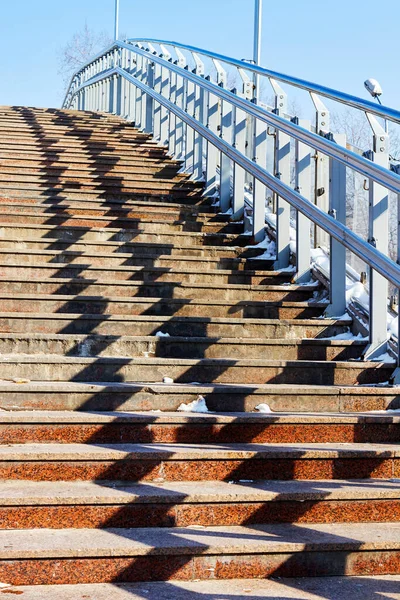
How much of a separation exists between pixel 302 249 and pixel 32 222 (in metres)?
2.18

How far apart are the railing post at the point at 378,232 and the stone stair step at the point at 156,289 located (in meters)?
1.00

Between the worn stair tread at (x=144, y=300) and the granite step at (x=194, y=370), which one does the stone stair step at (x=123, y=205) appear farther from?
the granite step at (x=194, y=370)

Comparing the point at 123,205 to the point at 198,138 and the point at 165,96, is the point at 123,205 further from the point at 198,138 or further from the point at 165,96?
the point at 165,96

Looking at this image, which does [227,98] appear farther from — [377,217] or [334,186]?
[377,217]

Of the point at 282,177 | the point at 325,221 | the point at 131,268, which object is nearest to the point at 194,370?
the point at 325,221

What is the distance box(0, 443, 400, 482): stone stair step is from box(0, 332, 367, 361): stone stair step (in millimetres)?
1084

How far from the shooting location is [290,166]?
6.63 m

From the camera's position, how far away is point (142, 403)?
405 centimetres

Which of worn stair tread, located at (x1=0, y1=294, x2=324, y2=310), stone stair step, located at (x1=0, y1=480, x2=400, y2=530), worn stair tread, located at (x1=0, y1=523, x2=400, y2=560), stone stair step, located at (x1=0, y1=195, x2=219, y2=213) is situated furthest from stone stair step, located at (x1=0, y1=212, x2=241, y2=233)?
worn stair tread, located at (x1=0, y1=523, x2=400, y2=560)

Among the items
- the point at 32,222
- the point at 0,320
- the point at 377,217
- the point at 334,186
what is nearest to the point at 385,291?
the point at 377,217

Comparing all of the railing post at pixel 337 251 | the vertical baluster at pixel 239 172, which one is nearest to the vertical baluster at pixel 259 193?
the vertical baluster at pixel 239 172

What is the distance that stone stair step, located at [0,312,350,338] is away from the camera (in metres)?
4.91

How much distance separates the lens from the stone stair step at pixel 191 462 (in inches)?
134

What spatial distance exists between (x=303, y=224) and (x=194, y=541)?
342 cm
